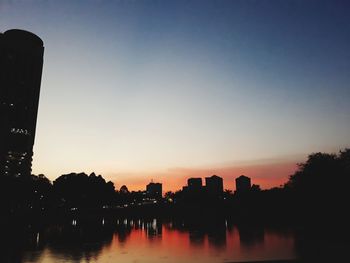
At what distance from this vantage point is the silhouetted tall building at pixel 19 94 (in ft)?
461

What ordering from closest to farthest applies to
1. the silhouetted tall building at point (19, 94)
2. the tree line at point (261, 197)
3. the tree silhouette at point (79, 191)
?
1. the tree line at point (261, 197)
2. the silhouetted tall building at point (19, 94)
3. the tree silhouette at point (79, 191)

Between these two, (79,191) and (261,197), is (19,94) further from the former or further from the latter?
(261,197)

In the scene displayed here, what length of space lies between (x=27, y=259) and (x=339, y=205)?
5749cm

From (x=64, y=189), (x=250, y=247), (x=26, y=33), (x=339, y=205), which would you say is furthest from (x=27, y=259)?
(x=26, y=33)

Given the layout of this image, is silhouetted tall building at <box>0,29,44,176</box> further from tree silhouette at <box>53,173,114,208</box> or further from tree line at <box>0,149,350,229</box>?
tree silhouette at <box>53,173,114,208</box>

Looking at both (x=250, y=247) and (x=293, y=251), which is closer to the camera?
(x=293, y=251)

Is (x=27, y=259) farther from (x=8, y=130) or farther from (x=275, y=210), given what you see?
(x=8, y=130)

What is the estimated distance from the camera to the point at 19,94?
151750 mm

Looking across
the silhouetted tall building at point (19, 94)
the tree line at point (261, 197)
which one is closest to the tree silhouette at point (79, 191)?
the tree line at point (261, 197)

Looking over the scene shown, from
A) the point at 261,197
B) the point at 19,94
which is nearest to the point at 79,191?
the point at 19,94

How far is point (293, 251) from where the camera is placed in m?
28.8

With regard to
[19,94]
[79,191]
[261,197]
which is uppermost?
[19,94]

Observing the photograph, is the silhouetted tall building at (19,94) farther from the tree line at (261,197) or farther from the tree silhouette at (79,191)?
the tree silhouette at (79,191)

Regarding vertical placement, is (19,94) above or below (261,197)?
above
